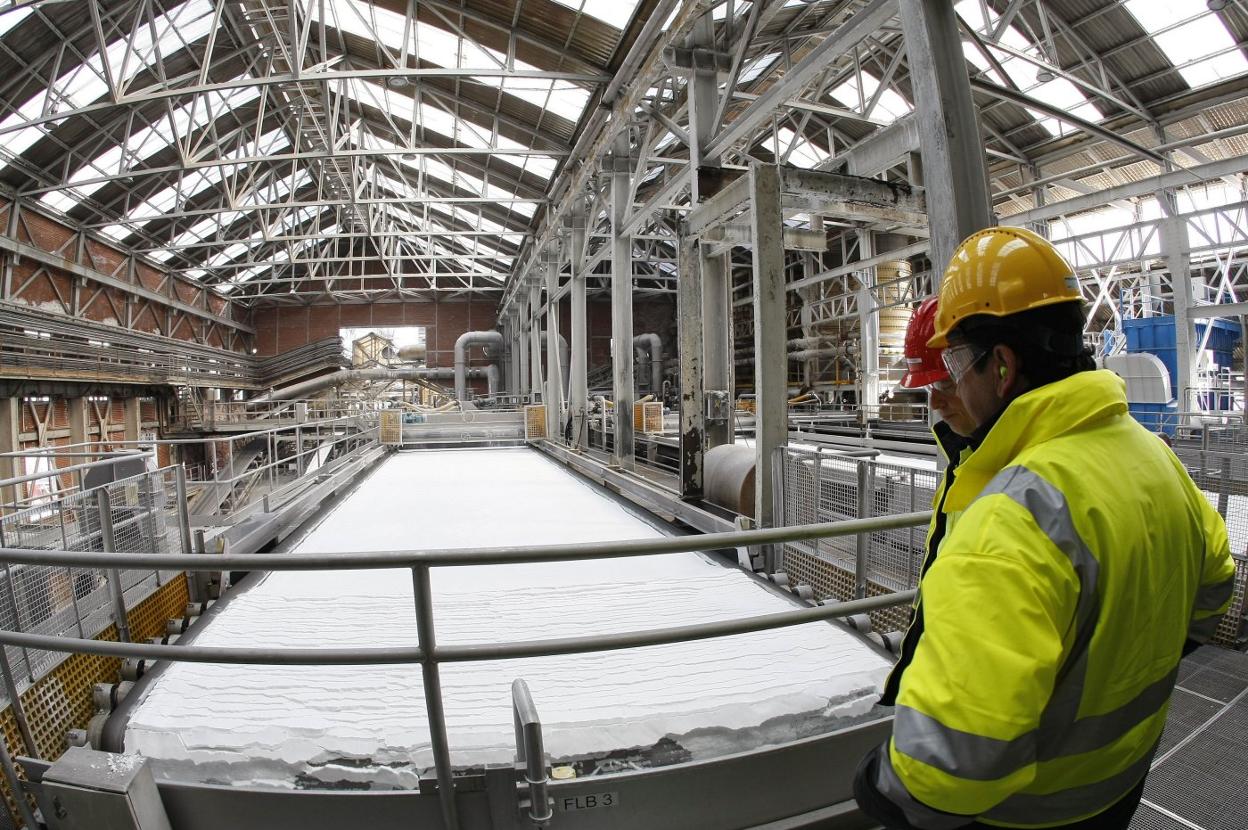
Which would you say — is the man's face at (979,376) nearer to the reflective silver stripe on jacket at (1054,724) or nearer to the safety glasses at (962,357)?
the safety glasses at (962,357)

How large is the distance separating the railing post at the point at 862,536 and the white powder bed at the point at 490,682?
1.70ft

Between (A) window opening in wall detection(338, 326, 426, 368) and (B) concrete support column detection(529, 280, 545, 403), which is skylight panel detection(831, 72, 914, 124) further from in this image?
(A) window opening in wall detection(338, 326, 426, 368)

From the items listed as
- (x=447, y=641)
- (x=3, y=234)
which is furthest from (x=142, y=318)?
(x=447, y=641)

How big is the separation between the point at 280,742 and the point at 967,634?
2.60 metres

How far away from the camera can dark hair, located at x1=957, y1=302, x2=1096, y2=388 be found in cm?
120

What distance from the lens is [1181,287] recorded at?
476 inches

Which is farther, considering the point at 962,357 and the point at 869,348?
the point at 869,348

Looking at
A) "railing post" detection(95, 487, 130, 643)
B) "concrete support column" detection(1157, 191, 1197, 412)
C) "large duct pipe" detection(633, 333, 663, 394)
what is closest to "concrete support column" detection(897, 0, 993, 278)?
"railing post" detection(95, 487, 130, 643)

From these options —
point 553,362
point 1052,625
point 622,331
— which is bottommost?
point 1052,625

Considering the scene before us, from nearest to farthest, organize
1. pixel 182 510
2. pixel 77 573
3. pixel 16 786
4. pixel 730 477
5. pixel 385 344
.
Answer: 1. pixel 16 786
2. pixel 77 573
3. pixel 182 510
4. pixel 730 477
5. pixel 385 344

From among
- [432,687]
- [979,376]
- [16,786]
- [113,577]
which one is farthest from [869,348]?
[16,786]

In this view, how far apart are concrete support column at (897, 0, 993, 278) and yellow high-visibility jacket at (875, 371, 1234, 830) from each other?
2346 millimetres

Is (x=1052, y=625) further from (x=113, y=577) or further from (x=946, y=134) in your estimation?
(x=113, y=577)

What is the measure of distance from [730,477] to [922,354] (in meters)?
4.18
